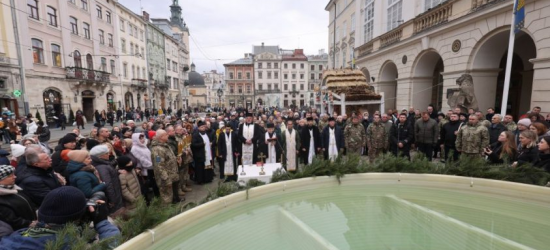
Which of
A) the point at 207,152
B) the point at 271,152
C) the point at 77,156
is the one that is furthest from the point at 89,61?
the point at 77,156

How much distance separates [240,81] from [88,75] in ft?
170

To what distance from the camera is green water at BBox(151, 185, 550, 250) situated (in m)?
2.33

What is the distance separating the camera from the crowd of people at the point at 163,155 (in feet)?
7.79

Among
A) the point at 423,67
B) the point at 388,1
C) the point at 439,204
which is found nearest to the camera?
the point at 439,204

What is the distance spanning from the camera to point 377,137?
7512 millimetres

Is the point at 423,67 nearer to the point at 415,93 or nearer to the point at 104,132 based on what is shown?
the point at 415,93

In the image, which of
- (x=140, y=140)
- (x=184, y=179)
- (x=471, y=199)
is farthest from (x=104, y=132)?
(x=471, y=199)

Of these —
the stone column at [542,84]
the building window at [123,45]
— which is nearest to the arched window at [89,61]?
the building window at [123,45]

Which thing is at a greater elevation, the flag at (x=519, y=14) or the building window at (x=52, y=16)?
the building window at (x=52, y=16)

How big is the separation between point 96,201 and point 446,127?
8.07 meters

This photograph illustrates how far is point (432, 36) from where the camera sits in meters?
11.8

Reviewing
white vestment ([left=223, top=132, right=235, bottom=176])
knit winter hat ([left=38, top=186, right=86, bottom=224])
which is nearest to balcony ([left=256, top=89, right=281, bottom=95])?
white vestment ([left=223, top=132, right=235, bottom=176])

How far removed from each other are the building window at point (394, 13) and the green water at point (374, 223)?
15.3 meters

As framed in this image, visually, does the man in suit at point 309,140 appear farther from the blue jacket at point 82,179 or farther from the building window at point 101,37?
the building window at point 101,37
